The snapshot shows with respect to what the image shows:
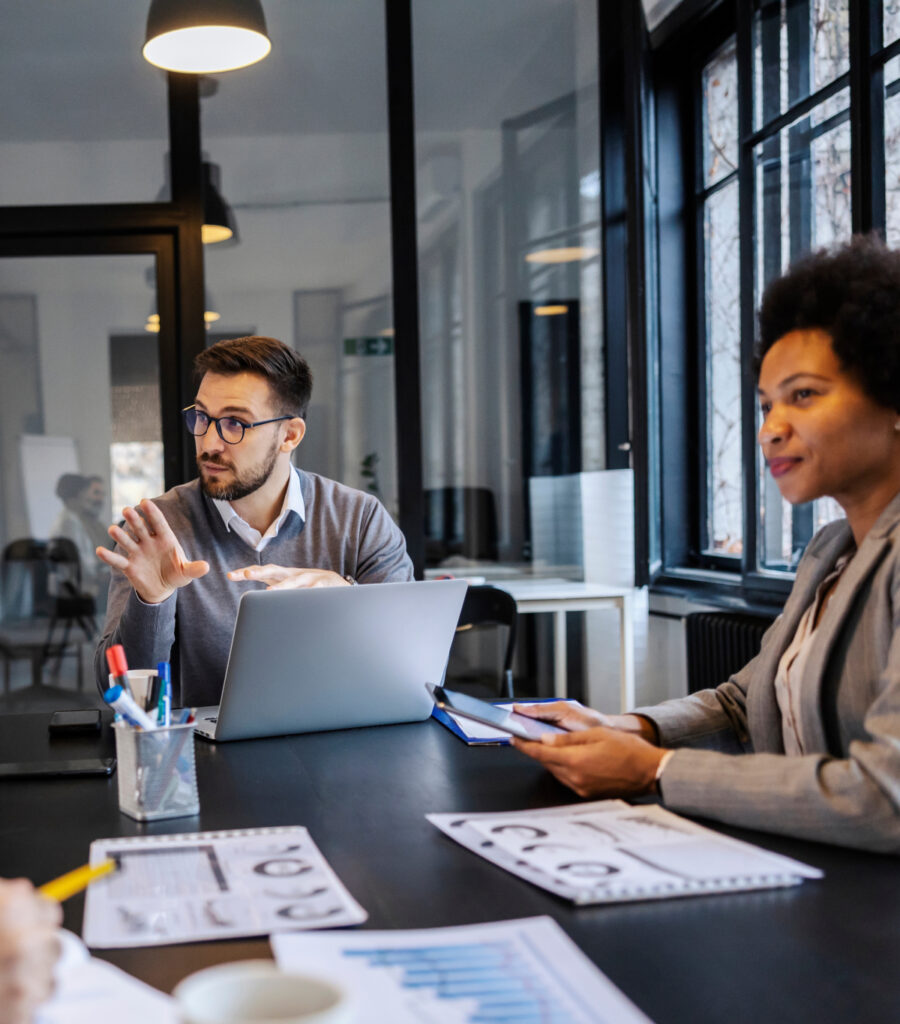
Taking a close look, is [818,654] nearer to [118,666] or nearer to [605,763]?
[605,763]

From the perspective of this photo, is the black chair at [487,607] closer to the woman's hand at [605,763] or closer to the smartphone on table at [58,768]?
the smartphone on table at [58,768]

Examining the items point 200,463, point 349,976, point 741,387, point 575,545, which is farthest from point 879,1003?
point 575,545

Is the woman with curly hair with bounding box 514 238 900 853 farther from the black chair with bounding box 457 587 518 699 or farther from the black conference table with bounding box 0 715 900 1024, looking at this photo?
the black chair with bounding box 457 587 518 699

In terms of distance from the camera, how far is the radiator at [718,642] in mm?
3434

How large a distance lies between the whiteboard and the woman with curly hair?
10.9ft

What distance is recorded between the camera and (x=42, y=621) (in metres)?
4.39

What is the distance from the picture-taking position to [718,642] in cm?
362

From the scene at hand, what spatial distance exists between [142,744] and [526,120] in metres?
3.93

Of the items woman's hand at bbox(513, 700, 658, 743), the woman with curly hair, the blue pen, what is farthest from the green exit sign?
the blue pen

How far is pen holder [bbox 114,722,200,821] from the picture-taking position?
123cm

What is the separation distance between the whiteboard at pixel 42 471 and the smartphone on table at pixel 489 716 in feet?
10.9

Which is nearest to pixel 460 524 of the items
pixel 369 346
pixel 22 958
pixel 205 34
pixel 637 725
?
pixel 369 346

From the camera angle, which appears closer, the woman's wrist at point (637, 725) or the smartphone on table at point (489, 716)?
the smartphone on table at point (489, 716)

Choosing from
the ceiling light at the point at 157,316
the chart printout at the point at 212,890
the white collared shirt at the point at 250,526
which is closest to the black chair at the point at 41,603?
the ceiling light at the point at 157,316
